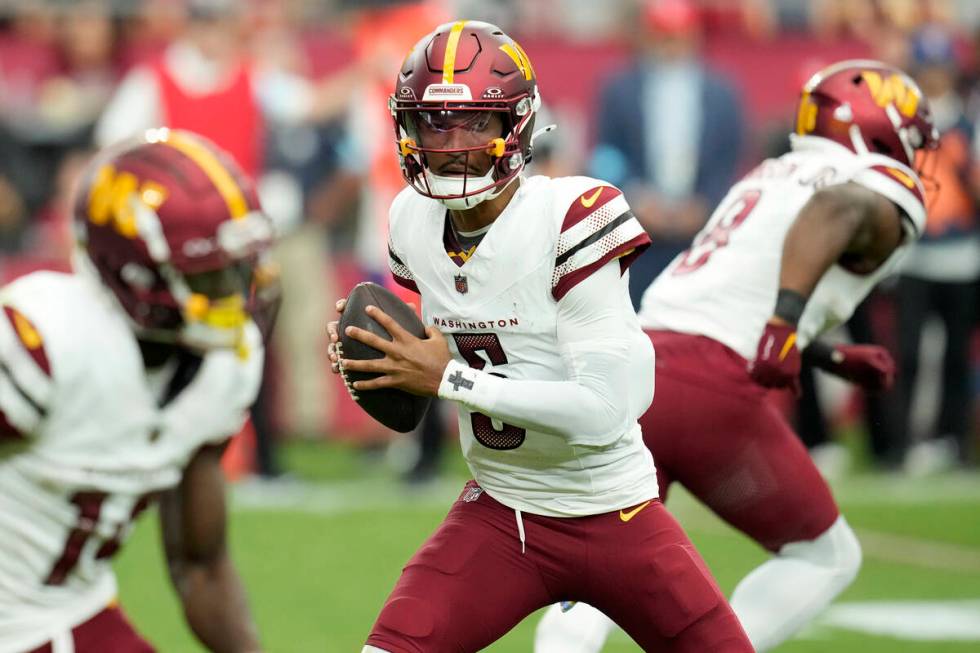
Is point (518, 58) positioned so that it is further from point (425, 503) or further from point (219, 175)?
point (425, 503)

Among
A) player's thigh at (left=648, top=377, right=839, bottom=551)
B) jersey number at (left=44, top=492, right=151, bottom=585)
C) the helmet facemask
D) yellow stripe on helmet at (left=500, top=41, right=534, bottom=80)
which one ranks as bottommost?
player's thigh at (left=648, top=377, right=839, bottom=551)

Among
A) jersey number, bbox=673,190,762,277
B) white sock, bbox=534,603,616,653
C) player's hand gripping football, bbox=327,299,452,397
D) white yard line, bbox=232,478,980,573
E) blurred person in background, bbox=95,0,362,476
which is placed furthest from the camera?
blurred person in background, bbox=95,0,362,476

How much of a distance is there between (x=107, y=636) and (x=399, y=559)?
3461mm

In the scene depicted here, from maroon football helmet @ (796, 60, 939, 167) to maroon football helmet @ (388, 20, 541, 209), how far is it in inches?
50.8

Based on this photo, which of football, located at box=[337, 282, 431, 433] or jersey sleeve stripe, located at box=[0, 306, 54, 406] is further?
football, located at box=[337, 282, 431, 433]

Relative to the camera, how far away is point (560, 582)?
3271 millimetres

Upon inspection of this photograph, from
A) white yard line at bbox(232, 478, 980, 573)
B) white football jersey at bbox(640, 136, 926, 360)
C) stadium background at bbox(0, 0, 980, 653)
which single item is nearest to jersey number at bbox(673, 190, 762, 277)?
white football jersey at bbox(640, 136, 926, 360)

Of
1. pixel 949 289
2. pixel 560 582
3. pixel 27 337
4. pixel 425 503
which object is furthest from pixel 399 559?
pixel 27 337

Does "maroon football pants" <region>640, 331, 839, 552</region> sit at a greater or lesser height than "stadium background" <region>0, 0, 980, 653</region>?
greater

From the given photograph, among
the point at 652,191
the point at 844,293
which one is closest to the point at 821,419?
the point at 652,191

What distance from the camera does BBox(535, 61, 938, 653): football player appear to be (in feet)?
13.0

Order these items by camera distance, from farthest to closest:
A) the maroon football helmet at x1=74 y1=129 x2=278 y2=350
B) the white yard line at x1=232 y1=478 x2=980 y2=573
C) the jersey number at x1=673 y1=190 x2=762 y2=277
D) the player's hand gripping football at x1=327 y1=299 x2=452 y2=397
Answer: the white yard line at x1=232 y1=478 x2=980 y2=573 < the jersey number at x1=673 y1=190 x2=762 y2=277 < the player's hand gripping football at x1=327 y1=299 x2=452 y2=397 < the maroon football helmet at x1=74 y1=129 x2=278 y2=350

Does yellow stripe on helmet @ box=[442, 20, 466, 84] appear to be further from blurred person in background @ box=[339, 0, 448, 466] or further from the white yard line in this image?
blurred person in background @ box=[339, 0, 448, 466]

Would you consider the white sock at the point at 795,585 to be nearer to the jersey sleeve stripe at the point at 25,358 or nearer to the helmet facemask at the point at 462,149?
the helmet facemask at the point at 462,149
